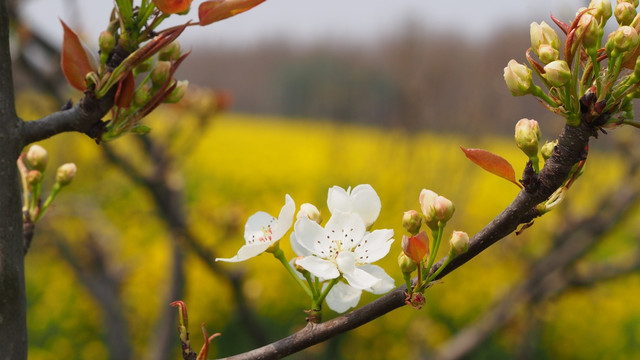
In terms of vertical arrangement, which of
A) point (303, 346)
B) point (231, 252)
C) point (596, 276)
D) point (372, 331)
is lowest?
point (372, 331)

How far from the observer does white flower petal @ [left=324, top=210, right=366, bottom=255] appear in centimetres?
67

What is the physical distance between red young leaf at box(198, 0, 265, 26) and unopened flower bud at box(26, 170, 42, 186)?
0.36 m

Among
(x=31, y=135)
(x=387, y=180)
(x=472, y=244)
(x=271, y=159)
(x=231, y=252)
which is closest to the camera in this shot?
(x=472, y=244)

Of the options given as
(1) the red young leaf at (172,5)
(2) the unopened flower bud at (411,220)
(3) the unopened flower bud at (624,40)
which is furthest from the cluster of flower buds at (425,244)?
(1) the red young leaf at (172,5)

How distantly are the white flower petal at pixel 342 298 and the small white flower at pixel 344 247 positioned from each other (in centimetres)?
4

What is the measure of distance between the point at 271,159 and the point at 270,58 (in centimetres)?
818

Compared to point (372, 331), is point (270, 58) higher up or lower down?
lower down

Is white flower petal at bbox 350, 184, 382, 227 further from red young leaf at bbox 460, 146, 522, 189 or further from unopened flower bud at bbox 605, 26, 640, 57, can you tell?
unopened flower bud at bbox 605, 26, 640, 57

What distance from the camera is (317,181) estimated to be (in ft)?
34.1

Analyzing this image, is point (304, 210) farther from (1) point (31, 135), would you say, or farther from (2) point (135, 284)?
(2) point (135, 284)

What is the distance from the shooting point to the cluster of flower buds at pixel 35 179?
2.82ft

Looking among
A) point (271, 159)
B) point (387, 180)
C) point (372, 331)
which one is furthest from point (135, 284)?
point (271, 159)

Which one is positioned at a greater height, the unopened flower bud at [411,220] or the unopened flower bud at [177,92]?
the unopened flower bud at [177,92]

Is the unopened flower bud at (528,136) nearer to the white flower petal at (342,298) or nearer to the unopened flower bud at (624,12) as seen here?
the unopened flower bud at (624,12)
